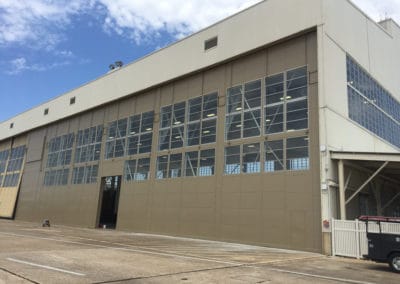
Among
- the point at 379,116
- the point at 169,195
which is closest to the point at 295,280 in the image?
the point at 169,195

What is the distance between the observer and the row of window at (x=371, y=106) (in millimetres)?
22531

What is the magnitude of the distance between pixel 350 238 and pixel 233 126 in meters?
10.2

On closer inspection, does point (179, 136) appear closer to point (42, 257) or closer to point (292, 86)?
point (292, 86)

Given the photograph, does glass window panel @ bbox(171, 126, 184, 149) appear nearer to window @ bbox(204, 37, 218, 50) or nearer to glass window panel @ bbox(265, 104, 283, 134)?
window @ bbox(204, 37, 218, 50)

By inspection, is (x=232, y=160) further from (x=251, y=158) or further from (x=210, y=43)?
(x=210, y=43)

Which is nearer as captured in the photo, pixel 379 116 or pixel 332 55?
pixel 332 55

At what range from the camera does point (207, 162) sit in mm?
24047

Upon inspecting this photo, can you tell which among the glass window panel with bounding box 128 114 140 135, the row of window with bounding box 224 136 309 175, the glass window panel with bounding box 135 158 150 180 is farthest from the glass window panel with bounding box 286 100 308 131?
the glass window panel with bounding box 128 114 140 135

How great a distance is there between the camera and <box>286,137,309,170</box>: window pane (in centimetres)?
1922

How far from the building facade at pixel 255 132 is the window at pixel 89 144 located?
0.21 meters

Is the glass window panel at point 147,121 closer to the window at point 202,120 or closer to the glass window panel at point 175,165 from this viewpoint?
Result: the glass window panel at point 175,165

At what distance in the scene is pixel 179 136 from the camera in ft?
87.5

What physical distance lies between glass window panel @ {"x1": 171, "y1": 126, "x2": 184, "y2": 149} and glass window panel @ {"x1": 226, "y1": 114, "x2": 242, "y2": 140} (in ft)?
14.2

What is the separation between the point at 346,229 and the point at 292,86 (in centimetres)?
887
